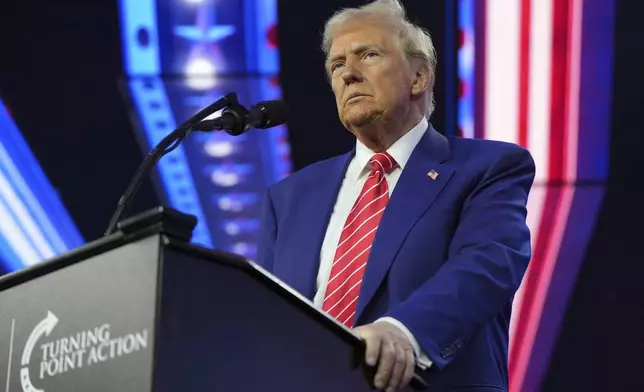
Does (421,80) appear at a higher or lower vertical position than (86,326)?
higher

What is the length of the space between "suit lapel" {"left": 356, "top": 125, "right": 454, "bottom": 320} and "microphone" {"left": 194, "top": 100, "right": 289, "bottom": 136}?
29cm

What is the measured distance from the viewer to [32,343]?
4.39ft

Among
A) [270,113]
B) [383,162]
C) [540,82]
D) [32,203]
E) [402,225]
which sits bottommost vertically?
[32,203]

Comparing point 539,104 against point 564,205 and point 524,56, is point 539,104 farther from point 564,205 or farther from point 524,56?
point 564,205

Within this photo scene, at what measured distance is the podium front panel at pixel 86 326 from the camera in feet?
3.86

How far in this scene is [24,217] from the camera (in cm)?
377

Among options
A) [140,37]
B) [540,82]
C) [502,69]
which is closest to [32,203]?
[140,37]

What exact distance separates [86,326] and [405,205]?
0.84 m

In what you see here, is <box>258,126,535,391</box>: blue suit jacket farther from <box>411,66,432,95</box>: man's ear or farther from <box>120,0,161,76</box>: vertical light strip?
<box>120,0,161,76</box>: vertical light strip

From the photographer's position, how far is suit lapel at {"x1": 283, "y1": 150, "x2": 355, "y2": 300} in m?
2.01

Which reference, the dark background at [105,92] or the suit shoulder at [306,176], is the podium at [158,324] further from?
the dark background at [105,92]

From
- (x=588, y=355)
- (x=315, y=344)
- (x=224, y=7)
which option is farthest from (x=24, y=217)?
(x=315, y=344)

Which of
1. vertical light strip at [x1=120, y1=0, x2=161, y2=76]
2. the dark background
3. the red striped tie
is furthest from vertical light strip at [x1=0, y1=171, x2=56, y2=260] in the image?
the red striped tie

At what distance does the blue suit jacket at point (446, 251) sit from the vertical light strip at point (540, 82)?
143cm
